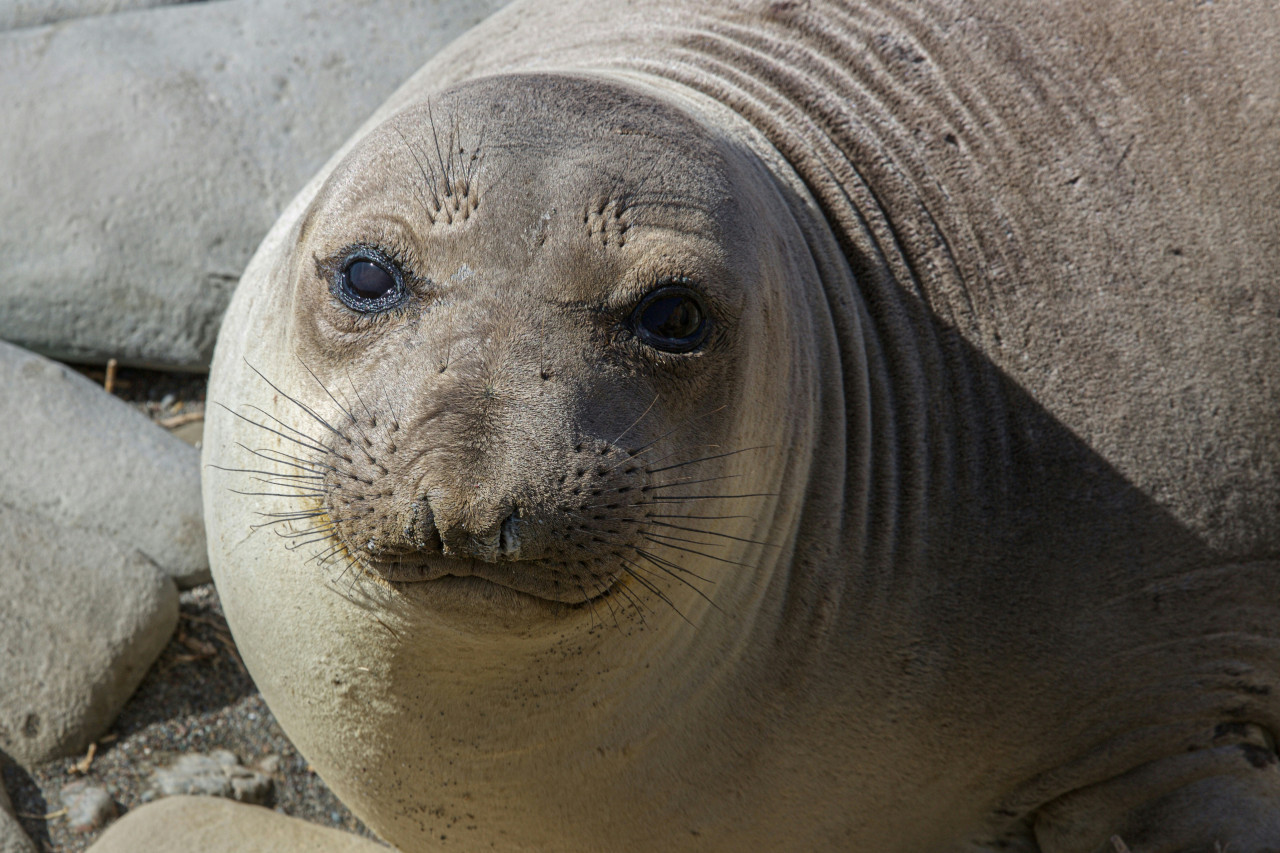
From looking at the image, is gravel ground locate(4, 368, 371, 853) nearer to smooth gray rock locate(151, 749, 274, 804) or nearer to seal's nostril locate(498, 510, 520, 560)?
smooth gray rock locate(151, 749, 274, 804)

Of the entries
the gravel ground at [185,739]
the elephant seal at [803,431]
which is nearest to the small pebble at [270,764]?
the gravel ground at [185,739]

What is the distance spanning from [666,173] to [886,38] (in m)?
1.05

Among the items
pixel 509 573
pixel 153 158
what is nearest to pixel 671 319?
pixel 509 573

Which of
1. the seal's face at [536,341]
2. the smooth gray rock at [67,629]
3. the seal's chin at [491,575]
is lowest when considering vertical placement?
the smooth gray rock at [67,629]

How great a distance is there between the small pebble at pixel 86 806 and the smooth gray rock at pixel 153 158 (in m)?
1.77

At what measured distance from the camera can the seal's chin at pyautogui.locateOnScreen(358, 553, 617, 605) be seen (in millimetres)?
2002

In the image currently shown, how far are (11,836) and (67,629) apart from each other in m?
0.55

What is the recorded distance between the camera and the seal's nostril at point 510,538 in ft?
6.35

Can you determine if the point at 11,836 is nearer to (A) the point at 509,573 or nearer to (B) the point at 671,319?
(A) the point at 509,573

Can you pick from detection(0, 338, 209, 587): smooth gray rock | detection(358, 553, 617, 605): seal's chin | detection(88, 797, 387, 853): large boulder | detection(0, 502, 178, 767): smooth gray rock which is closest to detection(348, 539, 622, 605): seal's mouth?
detection(358, 553, 617, 605): seal's chin

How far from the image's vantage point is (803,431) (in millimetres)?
2572

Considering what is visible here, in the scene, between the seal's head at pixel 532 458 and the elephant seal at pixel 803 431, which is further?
the elephant seal at pixel 803 431

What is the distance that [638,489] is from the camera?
210 cm

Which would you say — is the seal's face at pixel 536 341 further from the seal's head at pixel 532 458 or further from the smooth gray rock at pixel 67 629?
the smooth gray rock at pixel 67 629
